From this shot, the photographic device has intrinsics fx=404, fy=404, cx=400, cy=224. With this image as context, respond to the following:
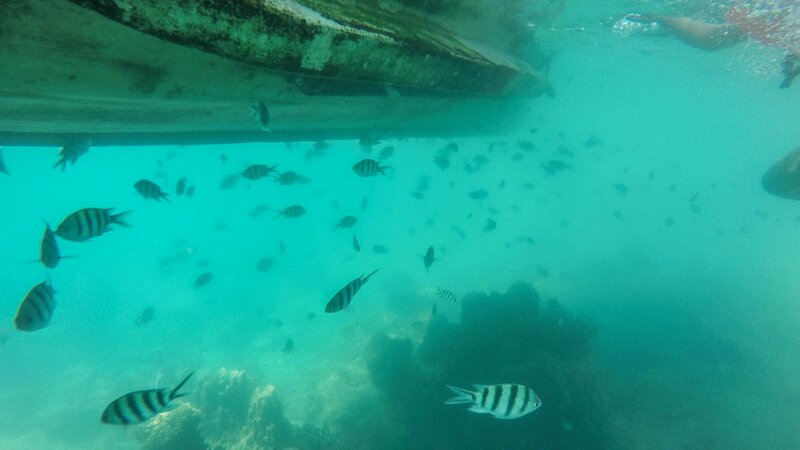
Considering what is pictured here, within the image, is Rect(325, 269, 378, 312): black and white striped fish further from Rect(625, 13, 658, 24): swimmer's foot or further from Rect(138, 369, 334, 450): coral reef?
Rect(625, 13, 658, 24): swimmer's foot

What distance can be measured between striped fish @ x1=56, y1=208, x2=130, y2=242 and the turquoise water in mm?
2458

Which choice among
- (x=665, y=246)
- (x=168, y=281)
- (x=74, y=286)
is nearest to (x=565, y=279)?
(x=665, y=246)

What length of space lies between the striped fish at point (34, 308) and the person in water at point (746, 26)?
74.8 ft

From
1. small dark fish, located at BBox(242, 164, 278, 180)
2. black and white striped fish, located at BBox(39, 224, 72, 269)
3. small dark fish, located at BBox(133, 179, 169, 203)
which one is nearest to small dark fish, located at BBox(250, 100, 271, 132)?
black and white striped fish, located at BBox(39, 224, 72, 269)

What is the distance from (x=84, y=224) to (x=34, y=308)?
3.06 ft

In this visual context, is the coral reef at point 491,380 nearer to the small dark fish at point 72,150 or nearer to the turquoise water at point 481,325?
the turquoise water at point 481,325

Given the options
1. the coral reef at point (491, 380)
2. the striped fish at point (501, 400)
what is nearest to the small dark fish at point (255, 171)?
the striped fish at point (501, 400)

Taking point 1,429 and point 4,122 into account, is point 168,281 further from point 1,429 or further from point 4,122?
point 4,122

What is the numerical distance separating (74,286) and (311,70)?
167 ft

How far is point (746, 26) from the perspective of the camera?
61.2 feet

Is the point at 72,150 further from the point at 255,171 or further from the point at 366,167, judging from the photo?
the point at 366,167

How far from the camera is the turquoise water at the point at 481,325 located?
10250mm

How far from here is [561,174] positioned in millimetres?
47719

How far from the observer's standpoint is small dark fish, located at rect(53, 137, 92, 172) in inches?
220
